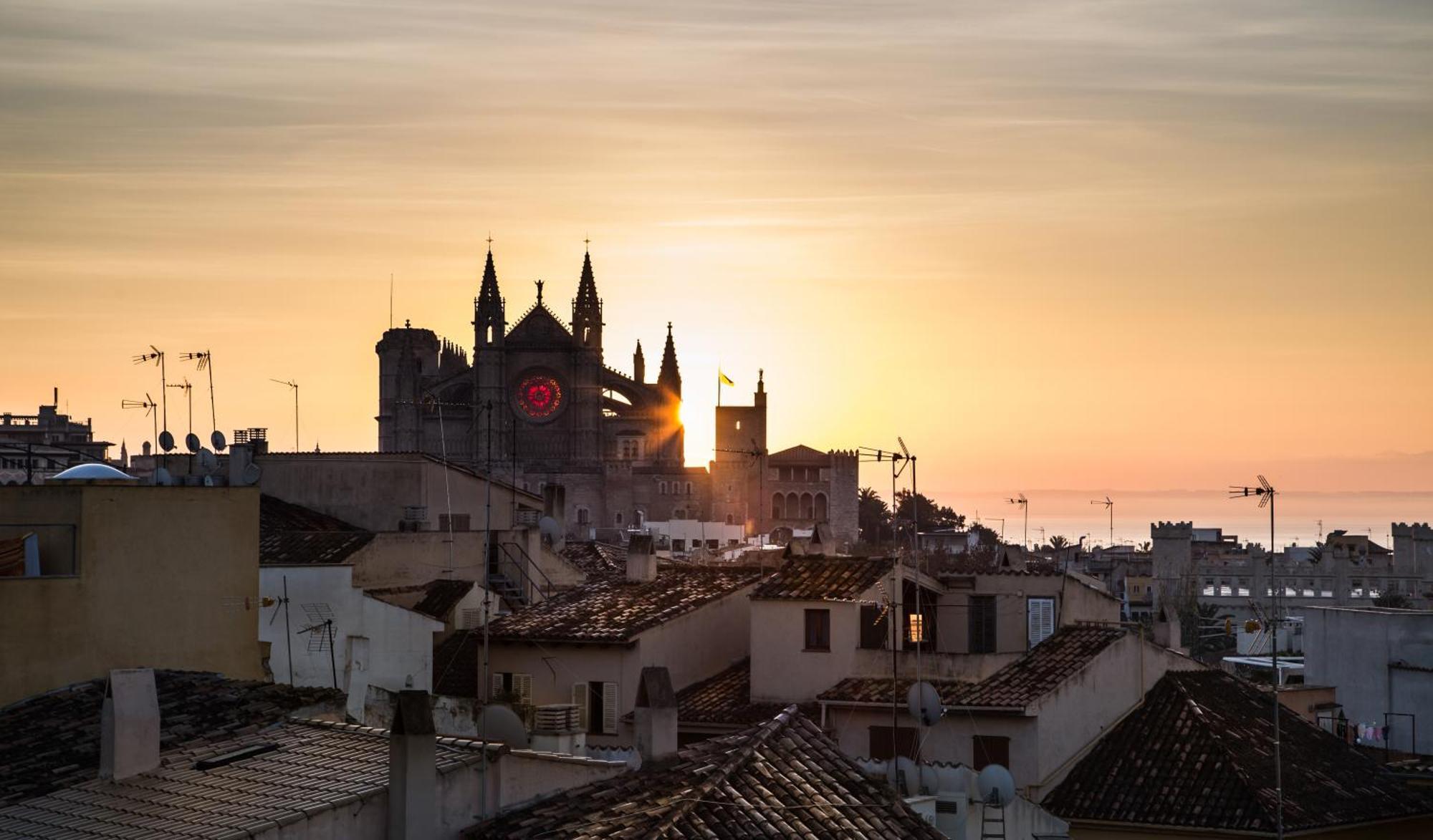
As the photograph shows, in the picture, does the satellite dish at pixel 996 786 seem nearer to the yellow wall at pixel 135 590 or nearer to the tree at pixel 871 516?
the yellow wall at pixel 135 590

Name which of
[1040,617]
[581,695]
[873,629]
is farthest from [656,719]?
[1040,617]

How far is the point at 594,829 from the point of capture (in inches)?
512

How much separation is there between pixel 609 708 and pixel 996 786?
24.8 feet

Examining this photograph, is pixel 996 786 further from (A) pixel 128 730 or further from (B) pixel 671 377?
(B) pixel 671 377

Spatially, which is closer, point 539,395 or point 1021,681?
point 1021,681

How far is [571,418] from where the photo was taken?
14212cm

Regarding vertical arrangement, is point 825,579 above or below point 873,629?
above

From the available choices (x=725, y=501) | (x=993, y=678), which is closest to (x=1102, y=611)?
(x=993, y=678)

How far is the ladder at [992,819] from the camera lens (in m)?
17.6

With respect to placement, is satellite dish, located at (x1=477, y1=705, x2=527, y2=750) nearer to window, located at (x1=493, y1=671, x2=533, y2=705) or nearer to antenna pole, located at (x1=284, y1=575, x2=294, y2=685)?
antenna pole, located at (x1=284, y1=575, x2=294, y2=685)

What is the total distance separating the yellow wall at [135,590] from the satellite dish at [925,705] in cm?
610

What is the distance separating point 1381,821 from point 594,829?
39.9 ft

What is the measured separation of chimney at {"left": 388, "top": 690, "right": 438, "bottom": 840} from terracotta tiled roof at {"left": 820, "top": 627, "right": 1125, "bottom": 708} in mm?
10283

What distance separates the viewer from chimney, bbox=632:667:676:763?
14.8 meters
